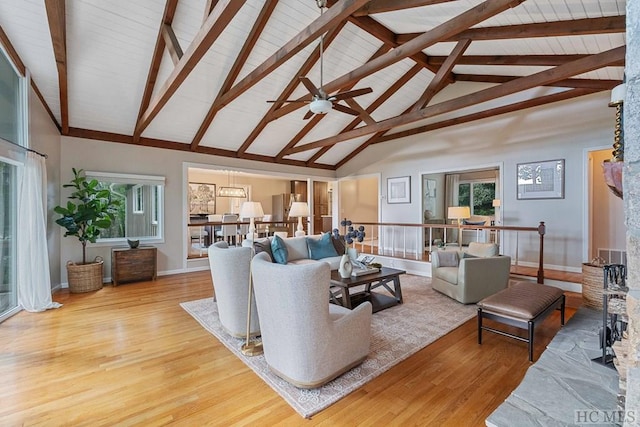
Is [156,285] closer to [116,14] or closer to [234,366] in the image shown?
[234,366]

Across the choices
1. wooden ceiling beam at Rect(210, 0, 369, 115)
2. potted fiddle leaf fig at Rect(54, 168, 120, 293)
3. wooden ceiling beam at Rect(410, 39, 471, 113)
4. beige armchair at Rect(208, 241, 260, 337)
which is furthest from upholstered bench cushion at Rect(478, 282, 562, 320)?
potted fiddle leaf fig at Rect(54, 168, 120, 293)

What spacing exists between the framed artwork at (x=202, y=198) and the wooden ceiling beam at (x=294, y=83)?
12.6ft

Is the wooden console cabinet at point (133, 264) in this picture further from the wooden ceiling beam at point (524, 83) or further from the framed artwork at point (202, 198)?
the wooden ceiling beam at point (524, 83)

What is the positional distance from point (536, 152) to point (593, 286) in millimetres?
2912

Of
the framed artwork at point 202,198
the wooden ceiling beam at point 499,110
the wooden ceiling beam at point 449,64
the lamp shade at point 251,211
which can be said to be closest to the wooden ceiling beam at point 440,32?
the wooden ceiling beam at point 449,64

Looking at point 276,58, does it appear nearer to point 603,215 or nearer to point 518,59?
point 518,59

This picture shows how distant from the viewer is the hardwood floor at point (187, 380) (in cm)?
188

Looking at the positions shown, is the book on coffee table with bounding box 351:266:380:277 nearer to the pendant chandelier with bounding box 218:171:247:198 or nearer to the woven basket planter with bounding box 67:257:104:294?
the woven basket planter with bounding box 67:257:104:294

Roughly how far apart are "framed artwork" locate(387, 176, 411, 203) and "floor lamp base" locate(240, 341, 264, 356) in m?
5.62

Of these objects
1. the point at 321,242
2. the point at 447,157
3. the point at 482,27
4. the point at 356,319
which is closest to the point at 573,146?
the point at 447,157

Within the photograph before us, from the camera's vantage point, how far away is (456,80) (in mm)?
6328

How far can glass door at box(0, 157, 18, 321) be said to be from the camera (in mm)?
3516

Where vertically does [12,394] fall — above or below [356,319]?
below

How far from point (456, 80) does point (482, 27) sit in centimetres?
266
